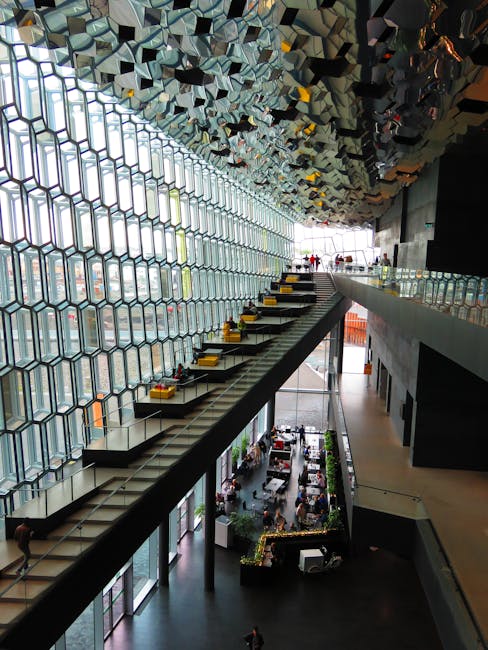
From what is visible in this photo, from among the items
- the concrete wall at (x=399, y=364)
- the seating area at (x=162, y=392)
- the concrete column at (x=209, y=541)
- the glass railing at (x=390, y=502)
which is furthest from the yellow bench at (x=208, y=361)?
the concrete wall at (x=399, y=364)

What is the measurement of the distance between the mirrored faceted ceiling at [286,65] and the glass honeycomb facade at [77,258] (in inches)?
32.7

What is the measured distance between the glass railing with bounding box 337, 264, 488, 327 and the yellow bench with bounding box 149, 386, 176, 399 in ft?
18.4

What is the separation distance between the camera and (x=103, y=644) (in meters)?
12.3

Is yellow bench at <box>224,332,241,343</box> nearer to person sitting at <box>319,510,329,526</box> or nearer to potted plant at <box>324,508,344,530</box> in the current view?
potted plant at <box>324,508,344,530</box>

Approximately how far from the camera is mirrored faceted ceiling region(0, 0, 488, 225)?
7.00m

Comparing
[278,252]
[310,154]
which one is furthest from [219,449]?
[278,252]

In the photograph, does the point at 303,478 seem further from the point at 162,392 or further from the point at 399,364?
the point at 162,392

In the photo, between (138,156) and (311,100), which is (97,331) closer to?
(138,156)

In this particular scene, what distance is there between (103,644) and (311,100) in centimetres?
1310

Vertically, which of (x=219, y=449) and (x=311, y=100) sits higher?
(x=311, y=100)

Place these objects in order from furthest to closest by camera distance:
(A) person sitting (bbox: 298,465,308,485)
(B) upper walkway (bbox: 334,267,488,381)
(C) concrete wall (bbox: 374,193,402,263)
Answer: (C) concrete wall (bbox: 374,193,402,263) → (A) person sitting (bbox: 298,465,308,485) → (B) upper walkway (bbox: 334,267,488,381)

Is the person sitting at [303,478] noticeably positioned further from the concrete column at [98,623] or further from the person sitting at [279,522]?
the concrete column at [98,623]

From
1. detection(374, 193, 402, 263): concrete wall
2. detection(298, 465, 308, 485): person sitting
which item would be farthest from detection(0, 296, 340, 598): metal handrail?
detection(374, 193, 402, 263): concrete wall

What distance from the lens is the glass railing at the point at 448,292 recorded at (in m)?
7.83
